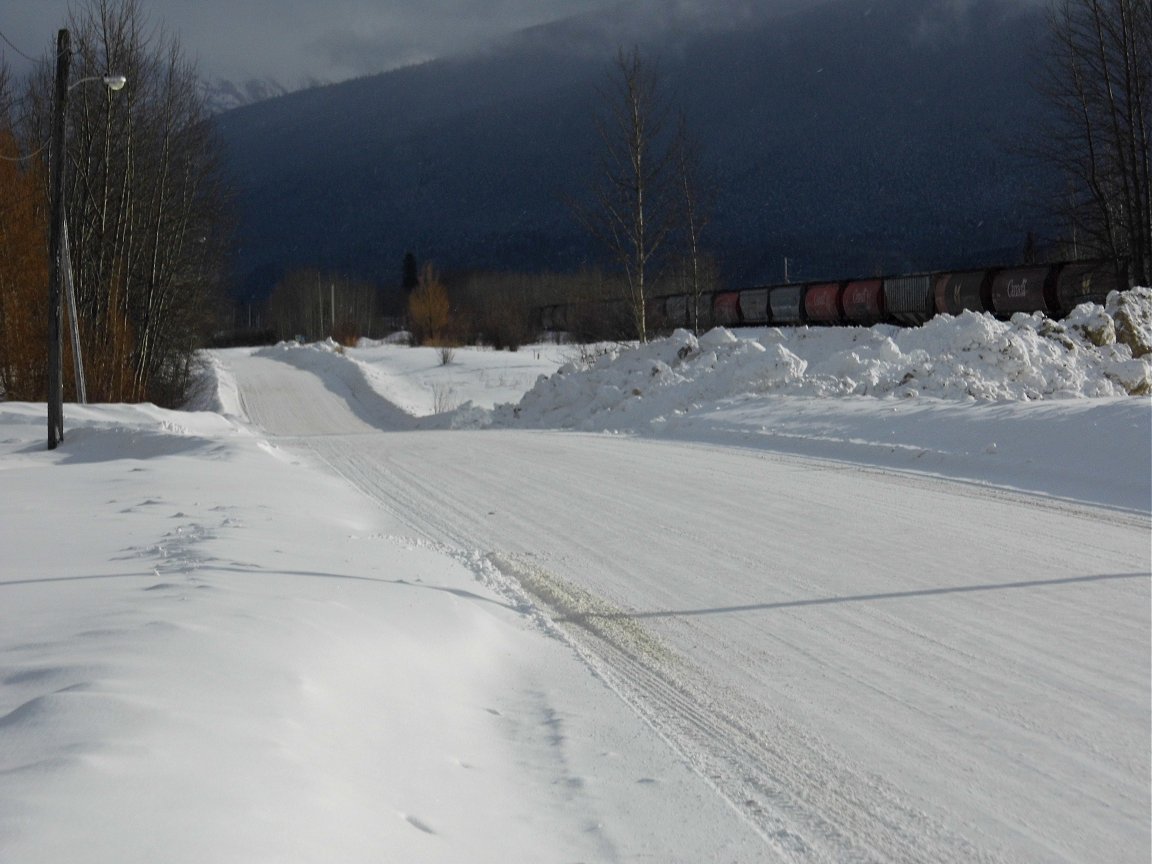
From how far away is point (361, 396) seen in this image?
41.8 meters

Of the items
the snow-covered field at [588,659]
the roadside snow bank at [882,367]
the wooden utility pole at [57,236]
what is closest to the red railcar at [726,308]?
the roadside snow bank at [882,367]

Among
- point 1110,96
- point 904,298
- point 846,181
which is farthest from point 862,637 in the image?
point 846,181

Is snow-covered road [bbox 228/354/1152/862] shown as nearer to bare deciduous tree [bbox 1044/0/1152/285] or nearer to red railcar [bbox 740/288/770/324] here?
bare deciduous tree [bbox 1044/0/1152/285]

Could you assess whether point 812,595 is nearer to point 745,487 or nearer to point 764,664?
point 764,664

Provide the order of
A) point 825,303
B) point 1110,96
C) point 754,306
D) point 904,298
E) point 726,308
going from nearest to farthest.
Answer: point 1110,96 < point 904,298 < point 825,303 < point 754,306 < point 726,308

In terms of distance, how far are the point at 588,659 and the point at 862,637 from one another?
1.50 meters

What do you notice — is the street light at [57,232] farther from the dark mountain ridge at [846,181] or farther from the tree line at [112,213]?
the dark mountain ridge at [846,181]

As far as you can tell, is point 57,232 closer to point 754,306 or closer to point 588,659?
point 588,659

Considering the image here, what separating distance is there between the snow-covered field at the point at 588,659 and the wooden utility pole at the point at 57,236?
4724 millimetres

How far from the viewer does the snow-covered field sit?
10.5ft

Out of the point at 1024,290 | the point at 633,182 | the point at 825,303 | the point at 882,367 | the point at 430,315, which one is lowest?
the point at 882,367

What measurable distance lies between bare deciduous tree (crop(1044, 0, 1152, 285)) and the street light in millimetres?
22722

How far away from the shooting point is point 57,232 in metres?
16.5

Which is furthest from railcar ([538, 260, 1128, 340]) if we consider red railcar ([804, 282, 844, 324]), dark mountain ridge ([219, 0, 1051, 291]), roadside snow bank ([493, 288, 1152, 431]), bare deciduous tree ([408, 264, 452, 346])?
dark mountain ridge ([219, 0, 1051, 291])
